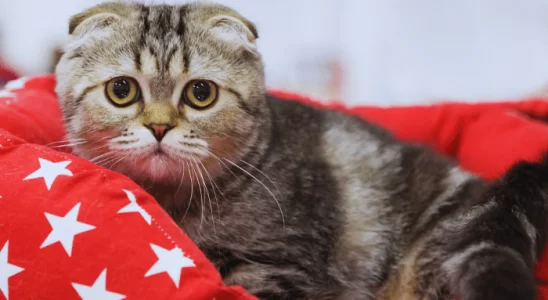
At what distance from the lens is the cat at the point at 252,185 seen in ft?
3.18

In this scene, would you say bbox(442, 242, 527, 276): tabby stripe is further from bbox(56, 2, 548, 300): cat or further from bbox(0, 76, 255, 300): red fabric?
bbox(0, 76, 255, 300): red fabric

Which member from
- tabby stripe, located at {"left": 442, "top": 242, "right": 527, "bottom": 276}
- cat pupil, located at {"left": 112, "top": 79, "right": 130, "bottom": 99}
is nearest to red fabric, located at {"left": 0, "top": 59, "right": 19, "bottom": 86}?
cat pupil, located at {"left": 112, "top": 79, "right": 130, "bottom": 99}

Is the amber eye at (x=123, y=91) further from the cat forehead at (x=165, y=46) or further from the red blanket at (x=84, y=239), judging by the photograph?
the red blanket at (x=84, y=239)

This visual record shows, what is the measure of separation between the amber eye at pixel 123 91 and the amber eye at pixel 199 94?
0.31 ft

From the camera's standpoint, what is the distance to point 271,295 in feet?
3.19

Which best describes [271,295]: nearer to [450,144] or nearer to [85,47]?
[85,47]

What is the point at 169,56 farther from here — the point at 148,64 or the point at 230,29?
the point at 230,29

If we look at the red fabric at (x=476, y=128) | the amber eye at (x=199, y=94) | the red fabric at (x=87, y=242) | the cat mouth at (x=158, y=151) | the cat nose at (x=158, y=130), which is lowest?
the red fabric at (x=476, y=128)

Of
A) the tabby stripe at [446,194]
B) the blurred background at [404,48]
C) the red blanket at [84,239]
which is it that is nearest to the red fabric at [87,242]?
the red blanket at [84,239]

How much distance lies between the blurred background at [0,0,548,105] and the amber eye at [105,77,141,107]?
193 cm

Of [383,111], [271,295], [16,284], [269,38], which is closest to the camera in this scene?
[16,284]

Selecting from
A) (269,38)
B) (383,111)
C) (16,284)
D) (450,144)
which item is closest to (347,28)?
(269,38)

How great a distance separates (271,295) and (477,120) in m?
1.20

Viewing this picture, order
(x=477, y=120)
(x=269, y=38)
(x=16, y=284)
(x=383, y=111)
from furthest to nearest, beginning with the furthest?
(x=269, y=38), (x=383, y=111), (x=477, y=120), (x=16, y=284)
